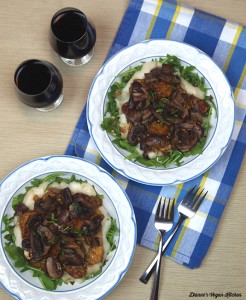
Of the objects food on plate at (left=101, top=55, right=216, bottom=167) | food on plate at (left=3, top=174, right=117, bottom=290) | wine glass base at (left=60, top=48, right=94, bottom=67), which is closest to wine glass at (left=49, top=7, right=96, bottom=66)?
wine glass base at (left=60, top=48, right=94, bottom=67)

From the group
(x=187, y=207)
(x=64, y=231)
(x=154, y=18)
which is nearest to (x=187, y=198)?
(x=187, y=207)

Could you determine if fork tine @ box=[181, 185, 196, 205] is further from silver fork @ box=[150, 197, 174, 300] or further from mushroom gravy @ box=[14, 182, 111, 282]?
mushroom gravy @ box=[14, 182, 111, 282]

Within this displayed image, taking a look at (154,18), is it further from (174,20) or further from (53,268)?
(53,268)

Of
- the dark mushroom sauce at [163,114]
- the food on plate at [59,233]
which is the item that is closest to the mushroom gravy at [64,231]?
the food on plate at [59,233]

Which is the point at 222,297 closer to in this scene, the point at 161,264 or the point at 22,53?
the point at 161,264

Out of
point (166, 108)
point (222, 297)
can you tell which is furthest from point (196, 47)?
point (222, 297)
